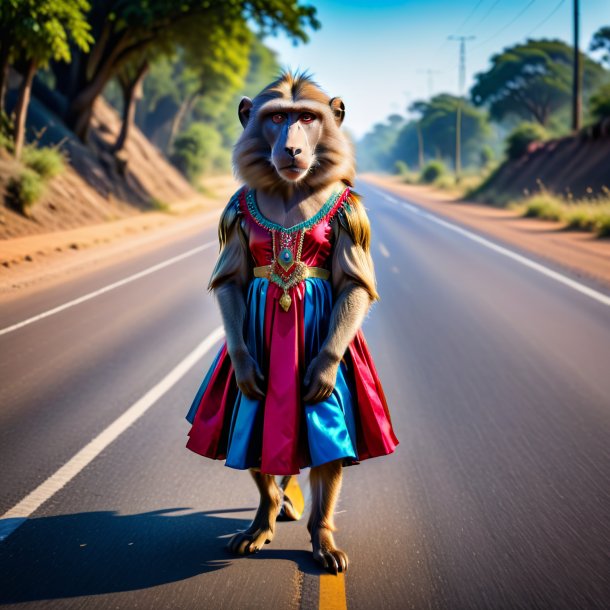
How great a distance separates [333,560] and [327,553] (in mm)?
42

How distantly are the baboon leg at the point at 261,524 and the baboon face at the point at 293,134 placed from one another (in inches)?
54.9

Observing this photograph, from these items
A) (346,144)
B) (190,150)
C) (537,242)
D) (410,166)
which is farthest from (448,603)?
(410,166)

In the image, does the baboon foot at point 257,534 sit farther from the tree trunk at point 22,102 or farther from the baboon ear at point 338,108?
the tree trunk at point 22,102

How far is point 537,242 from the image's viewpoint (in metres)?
17.4

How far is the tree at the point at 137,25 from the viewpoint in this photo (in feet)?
67.7

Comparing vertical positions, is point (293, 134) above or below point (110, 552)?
above

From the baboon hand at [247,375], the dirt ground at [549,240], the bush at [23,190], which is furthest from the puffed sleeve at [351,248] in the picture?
the bush at [23,190]

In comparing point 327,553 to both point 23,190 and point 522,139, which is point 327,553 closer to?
point 23,190

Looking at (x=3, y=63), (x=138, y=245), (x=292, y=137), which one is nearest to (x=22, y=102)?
(x=3, y=63)

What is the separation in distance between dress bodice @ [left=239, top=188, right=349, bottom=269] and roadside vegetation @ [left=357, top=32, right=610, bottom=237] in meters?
16.7

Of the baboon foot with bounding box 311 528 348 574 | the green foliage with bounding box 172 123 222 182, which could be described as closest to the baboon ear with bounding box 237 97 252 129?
the baboon foot with bounding box 311 528 348 574

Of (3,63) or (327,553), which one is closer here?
(327,553)

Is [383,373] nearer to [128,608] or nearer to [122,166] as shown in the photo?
[128,608]

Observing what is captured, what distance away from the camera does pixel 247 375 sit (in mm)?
3211
